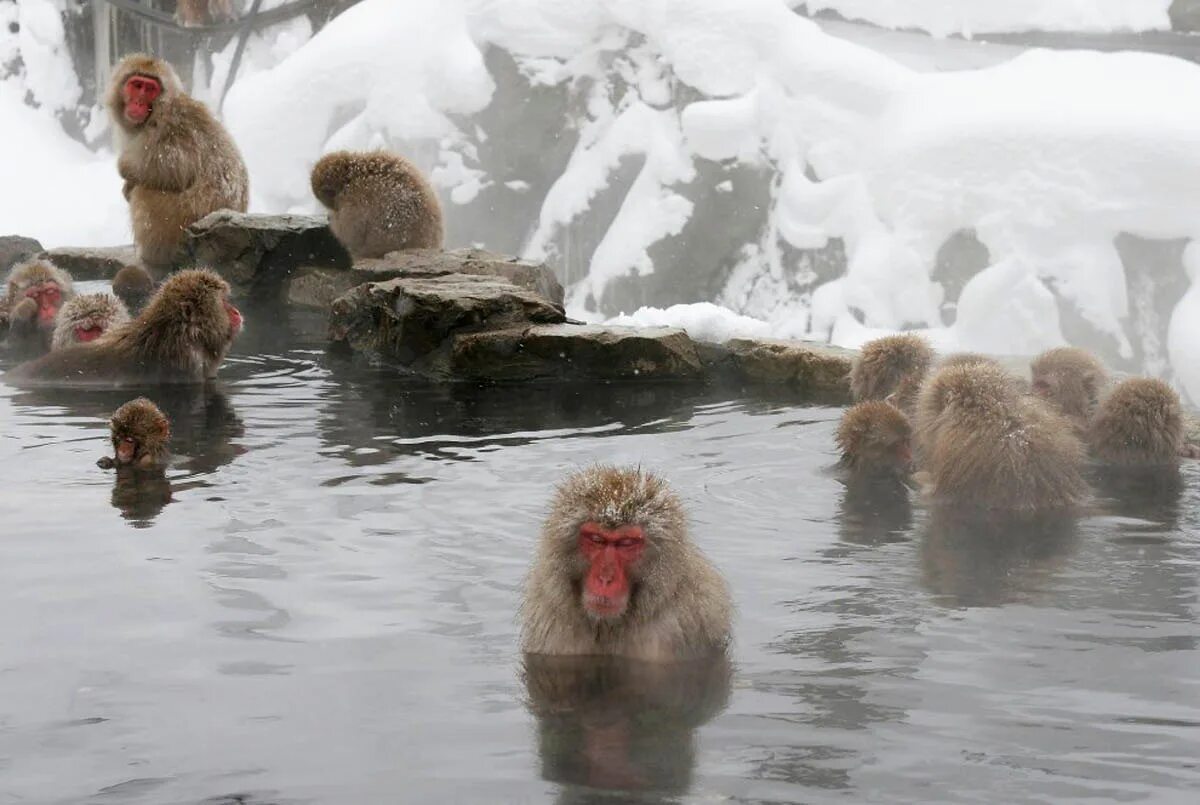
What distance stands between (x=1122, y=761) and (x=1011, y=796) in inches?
12.5

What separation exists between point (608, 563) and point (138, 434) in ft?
8.69

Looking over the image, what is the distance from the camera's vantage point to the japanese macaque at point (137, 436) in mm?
5551

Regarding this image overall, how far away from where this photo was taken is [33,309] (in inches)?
328

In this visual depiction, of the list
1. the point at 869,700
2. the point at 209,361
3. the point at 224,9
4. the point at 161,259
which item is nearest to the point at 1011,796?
the point at 869,700

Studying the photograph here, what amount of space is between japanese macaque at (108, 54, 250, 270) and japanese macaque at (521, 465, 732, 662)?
6876 millimetres

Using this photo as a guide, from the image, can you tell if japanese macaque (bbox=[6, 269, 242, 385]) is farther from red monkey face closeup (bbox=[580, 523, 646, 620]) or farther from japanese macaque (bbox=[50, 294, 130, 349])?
red monkey face closeup (bbox=[580, 523, 646, 620])

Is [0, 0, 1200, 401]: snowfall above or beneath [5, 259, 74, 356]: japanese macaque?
above

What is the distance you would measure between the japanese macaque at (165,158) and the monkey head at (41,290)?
129cm

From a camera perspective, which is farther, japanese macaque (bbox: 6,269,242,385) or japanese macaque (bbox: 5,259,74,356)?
japanese macaque (bbox: 5,259,74,356)

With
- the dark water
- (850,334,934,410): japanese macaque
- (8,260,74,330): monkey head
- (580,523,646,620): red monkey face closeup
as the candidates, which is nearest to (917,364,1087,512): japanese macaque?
the dark water

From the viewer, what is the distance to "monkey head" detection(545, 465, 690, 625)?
139 inches

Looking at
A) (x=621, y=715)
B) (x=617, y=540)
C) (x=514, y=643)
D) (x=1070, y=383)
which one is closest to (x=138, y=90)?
(x=1070, y=383)

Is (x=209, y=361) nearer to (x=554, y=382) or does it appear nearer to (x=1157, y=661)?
(x=554, y=382)

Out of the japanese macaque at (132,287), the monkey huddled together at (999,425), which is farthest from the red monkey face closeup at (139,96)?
the monkey huddled together at (999,425)
